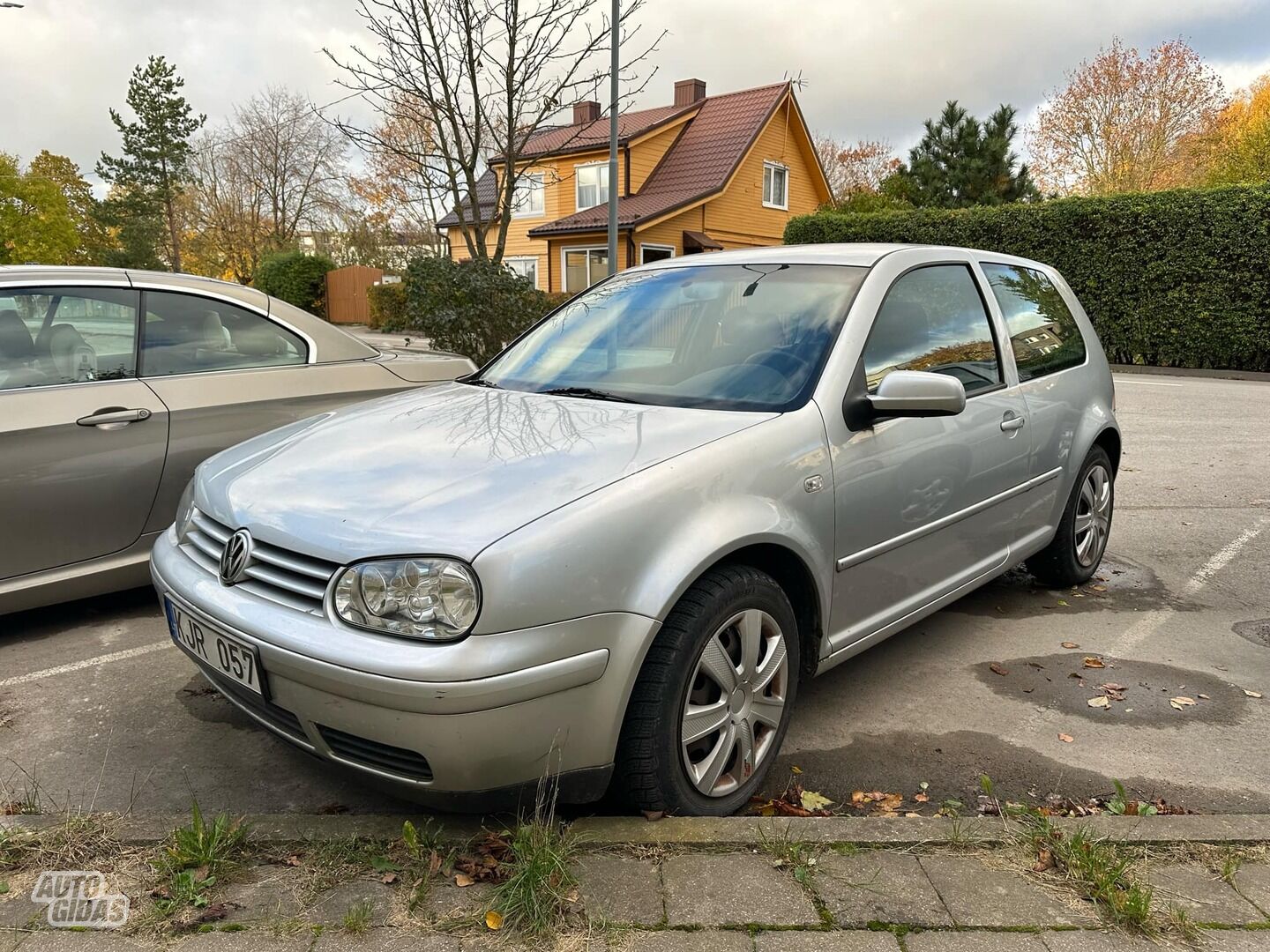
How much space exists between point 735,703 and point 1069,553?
111 inches

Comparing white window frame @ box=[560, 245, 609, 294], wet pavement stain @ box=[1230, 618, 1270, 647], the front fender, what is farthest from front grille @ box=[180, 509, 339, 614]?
white window frame @ box=[560, 245, 609, 294]

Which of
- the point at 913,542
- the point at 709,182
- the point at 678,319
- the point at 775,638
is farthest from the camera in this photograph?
the point at 709,182

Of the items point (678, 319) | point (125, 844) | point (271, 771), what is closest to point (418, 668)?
point (125, 844)

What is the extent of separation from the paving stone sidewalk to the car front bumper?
0.25 m

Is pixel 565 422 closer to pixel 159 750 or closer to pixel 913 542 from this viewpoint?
pixel 913 542

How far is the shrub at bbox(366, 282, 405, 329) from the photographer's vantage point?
2953cm

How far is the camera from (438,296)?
9.78m

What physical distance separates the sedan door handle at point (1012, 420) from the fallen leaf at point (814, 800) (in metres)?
1.77

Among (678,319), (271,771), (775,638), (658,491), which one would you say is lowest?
(271,771)

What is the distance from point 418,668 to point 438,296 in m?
8.19

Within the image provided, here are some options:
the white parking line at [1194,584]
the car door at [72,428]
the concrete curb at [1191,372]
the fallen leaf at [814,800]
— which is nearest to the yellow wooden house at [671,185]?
the concrete curb at [1191,372]

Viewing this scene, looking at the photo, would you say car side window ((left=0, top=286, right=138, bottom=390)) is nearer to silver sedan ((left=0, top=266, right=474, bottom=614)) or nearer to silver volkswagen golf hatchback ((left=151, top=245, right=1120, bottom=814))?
silver sedan ((left=0, top=266, right=474, bottom=614))

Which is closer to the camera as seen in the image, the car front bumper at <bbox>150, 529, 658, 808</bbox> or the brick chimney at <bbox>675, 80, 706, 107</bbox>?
the car front bumper at <bbox>150, 529, 658, 808</bbox>

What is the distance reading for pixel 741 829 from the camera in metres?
2.42
